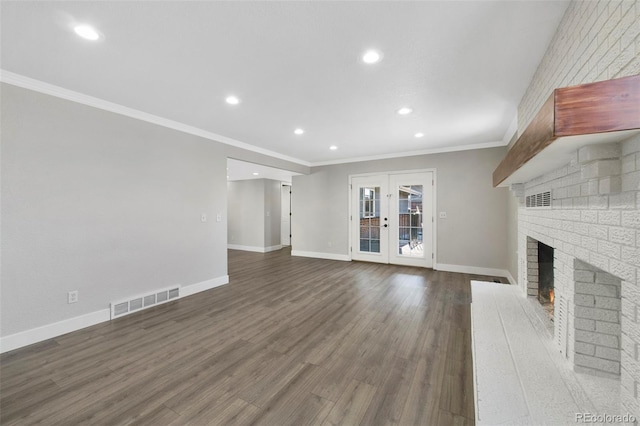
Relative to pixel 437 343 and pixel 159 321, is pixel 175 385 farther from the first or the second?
pixel 437 343

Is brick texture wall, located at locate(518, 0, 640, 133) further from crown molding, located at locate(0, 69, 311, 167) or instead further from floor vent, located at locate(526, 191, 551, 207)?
crown molding, located at locate(0, 69, 311, 167)

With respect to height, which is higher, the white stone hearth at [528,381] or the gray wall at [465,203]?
the gray wall at [465,203]

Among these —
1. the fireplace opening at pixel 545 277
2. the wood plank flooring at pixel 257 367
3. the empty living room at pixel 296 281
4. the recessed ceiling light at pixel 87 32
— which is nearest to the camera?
the empty living room at pixel 296 281

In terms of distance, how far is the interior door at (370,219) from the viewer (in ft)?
19.1

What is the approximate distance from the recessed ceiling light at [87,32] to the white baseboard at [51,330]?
274cm

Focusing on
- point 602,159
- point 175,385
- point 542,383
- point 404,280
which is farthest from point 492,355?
point 404,280

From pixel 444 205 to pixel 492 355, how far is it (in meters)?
4.09

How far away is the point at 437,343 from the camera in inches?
93.4

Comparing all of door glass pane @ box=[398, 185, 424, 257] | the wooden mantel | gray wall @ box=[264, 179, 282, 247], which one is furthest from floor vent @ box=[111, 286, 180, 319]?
door glass pane @ box=[398, 185, 424, 257]

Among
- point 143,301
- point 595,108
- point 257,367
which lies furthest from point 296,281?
point 595,108

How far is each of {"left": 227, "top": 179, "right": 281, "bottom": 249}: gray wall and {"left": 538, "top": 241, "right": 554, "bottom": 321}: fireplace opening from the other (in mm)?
6748

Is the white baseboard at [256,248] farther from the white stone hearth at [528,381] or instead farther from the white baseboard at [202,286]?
the white stone hearth at [528,381]

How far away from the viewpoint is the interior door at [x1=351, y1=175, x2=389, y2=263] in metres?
5.82

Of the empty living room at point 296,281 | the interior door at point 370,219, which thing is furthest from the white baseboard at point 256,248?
the empty living room at point 296,281
